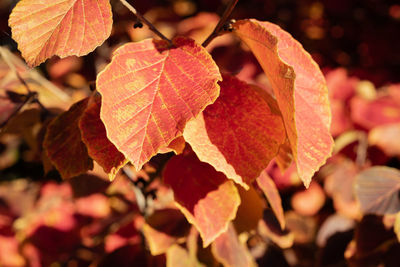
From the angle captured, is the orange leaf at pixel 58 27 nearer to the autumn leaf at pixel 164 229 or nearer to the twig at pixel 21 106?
the twig at pixel 21 106

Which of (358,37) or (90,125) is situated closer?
(90,125)

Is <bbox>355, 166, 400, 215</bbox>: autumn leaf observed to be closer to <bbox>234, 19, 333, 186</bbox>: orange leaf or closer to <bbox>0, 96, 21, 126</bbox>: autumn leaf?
<bbox>234, 19, 333, 186</bbox>: orange leaf

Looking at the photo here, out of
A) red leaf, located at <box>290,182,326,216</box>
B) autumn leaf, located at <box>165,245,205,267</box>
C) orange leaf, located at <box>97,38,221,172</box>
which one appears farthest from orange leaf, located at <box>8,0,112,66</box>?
red leaf, located at <box>290,182,326,216</box>

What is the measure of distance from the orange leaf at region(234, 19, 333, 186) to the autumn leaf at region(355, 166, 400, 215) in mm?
406

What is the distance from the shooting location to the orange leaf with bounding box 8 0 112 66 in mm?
604

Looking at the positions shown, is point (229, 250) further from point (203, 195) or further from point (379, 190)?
point (379, 190)

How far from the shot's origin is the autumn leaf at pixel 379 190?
0.96m

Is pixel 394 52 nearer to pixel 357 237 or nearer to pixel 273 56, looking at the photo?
pixel 357 237

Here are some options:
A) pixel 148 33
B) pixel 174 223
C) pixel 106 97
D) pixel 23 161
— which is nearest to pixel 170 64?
pixel 106 97

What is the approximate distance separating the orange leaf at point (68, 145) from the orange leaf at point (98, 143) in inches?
2.8

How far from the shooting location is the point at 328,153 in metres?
0.63

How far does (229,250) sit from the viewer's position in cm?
94

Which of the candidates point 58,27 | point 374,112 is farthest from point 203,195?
point 374,112

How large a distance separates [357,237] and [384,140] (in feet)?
1.98
